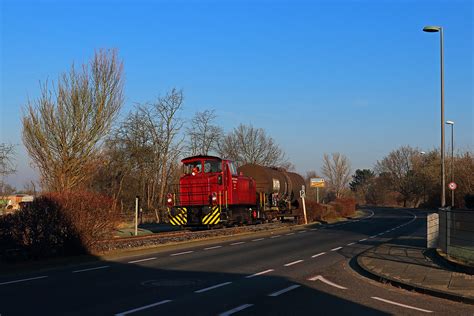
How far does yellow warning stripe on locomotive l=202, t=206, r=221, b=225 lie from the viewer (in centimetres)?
2434

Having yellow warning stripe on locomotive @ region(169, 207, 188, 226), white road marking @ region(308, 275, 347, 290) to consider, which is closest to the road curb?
white road marking @ region(308, 275, 347, 290)

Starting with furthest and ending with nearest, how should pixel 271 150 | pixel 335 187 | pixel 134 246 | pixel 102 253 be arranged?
pixel 335 187
pixel 271 150
pixel 134 246
pixel 102 253

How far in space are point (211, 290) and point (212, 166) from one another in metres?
15.8

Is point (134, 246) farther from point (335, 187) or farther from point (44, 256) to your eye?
point (335, 187)

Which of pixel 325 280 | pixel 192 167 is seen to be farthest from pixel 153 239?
pixel 325 280

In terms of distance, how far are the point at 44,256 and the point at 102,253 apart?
2.01 m

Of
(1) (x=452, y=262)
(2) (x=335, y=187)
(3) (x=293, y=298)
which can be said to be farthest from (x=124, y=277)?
(2) (x=335, y=187)

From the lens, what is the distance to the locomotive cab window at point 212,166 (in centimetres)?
2566

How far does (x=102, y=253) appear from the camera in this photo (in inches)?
610

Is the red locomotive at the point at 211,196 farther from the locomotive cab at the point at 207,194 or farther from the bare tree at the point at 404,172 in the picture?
the bare tree at the point at 404,172

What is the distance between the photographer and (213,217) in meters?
24.4

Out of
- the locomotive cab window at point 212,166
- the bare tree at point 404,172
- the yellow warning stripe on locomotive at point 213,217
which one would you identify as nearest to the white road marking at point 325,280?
the yellow warning stripe on locomotive at point 213,217

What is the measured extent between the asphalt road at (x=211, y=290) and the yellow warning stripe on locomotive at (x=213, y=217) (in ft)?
26.8

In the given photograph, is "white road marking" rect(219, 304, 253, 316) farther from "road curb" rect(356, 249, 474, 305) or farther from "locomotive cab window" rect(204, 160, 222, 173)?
"locomotive cab window" rect(204, 160, 222, 173)
